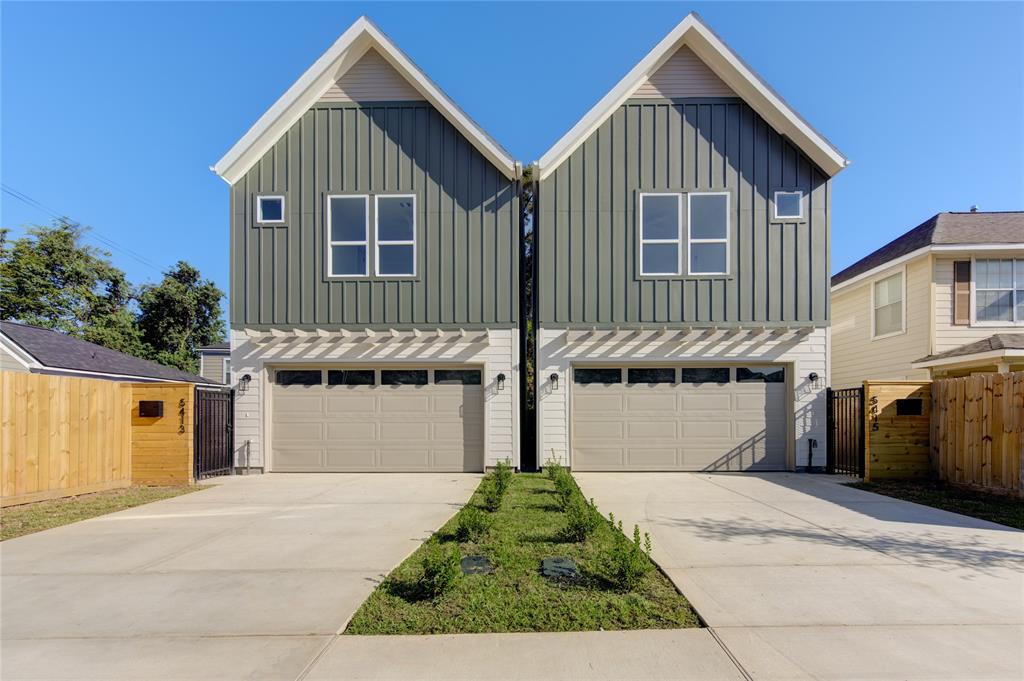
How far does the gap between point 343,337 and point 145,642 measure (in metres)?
8.33

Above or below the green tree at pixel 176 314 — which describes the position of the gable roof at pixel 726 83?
above

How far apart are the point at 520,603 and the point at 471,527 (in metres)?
1.81

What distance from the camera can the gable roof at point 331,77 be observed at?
11.5 m

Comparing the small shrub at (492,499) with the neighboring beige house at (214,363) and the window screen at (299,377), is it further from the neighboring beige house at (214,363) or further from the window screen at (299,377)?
the neighboring beige house at (214,363)

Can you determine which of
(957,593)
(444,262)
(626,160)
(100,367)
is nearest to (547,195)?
(626,160)

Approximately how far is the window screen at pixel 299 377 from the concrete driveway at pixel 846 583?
6792mm

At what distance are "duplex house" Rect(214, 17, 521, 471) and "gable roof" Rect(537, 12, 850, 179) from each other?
137cm

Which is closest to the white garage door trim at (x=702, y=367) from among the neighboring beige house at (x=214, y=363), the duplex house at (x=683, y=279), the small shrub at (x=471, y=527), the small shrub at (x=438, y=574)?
the duplex house at (x=683, y=279)

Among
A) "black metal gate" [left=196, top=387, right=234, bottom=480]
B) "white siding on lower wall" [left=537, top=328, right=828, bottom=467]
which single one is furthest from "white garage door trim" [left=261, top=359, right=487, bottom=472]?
"white siding on lower wall" [left=537, top=328, right=828, bottom=467]

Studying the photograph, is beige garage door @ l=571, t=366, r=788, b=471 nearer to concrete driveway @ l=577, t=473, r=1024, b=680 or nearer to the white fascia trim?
concrete driveway @ l=577, t=473, r=1024, b=680

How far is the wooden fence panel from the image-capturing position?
773 cm

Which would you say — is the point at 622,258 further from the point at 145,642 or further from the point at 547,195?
the point at 145,642

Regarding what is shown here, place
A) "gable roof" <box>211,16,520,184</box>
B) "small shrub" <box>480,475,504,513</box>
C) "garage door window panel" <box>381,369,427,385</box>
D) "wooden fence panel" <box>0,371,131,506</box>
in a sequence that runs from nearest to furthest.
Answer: "small shrub" <box>480,475,504,513</box>
"wooden fence panel" <box>0,371,131,506</box>
"gable roof" <box>211,16,520,184</box>
"garage door window panel" <box>381,369,427,385</box>

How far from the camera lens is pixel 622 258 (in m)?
11.7
